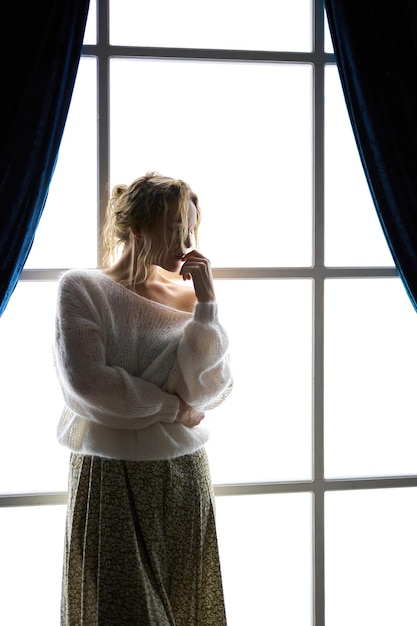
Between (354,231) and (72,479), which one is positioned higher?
(354,231)

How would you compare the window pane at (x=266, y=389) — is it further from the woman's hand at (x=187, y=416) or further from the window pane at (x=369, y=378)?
the woman's hand at (x=187, y=416)

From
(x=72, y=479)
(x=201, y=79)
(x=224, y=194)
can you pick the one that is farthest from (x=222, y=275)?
(x=72, y=479)

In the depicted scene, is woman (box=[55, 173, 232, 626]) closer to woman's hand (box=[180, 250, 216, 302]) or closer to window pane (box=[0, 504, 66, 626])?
woman's hand (box=[180, 250, 216, 302])

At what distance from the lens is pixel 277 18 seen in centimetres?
230

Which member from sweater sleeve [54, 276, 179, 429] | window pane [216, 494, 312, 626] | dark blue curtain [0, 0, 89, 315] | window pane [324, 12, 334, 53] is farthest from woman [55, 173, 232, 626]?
window pane [324, 12, 334, 53]

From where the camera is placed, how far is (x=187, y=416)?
1886mm

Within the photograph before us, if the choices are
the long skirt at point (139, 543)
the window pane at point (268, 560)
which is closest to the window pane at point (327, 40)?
the long skirt at point (139, 543)

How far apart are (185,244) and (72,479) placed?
0.71 m

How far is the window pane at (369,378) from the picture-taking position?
2.39m

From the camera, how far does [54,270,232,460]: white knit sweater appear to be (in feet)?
5.81

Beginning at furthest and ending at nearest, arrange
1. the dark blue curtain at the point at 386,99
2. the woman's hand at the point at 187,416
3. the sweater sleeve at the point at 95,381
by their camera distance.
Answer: the dark blue curtain at the point at 386,99 < the woman's hand at the point at 187,416 < the sweater sleeve at the point at 95,381

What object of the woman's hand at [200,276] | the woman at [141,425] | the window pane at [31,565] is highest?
the woman's hand at [200,276]

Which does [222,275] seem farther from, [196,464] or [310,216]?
[196,464]

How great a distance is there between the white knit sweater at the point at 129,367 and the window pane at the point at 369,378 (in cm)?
64
